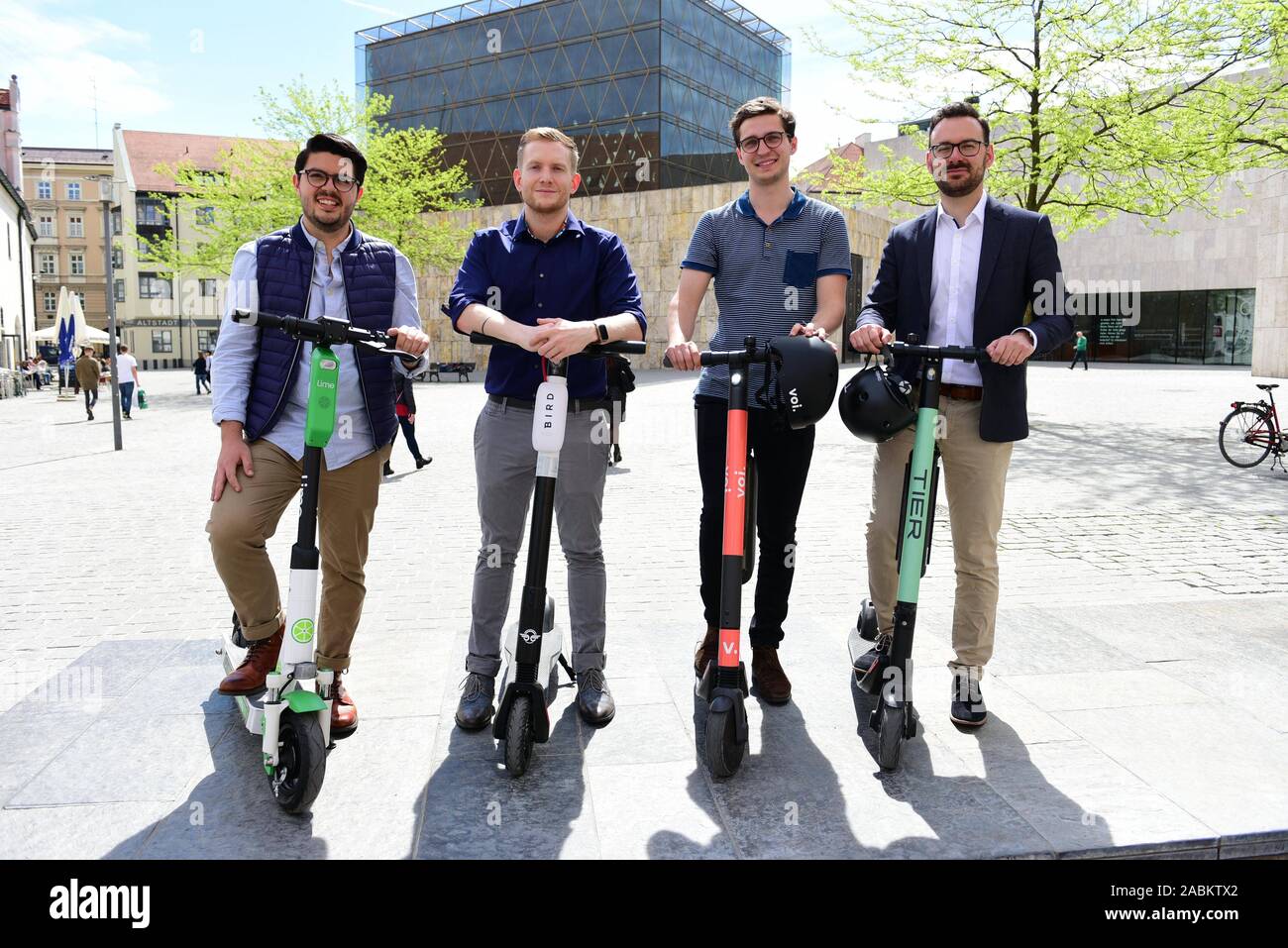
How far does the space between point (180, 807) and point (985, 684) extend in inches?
125

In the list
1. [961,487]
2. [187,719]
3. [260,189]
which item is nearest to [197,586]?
[187,719]

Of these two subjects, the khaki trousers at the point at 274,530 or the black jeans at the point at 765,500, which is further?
the black jeans at the point at 765,500

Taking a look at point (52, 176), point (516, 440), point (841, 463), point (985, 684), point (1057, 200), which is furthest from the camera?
point (52, 176)

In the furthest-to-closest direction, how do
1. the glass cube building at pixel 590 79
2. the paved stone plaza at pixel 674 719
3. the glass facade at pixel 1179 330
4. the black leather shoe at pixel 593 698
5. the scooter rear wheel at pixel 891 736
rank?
the glass cube building at pixel 590 79 → the glass facade at pixel 1179 330 → the black leather shoe at pixel 593 698 → the scooter rear wheel at pixel 891 736 → the paved stone plaza at pixel 674 719

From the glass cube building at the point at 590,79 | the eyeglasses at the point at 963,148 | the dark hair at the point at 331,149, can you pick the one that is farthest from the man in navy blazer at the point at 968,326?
the glass cube building at the point at 590,79

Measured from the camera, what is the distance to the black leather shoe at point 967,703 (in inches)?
142

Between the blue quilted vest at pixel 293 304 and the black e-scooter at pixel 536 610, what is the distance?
1.64 feet

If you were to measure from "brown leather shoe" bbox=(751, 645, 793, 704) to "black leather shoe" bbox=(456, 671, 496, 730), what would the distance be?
1.10 meters

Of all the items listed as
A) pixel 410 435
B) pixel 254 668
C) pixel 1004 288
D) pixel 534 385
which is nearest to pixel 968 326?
pixel 1004 288

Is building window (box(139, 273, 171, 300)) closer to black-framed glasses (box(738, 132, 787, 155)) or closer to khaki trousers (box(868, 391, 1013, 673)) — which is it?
black-framed glasses (box(738, 132, 787, 155))

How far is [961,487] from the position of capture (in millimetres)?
3723

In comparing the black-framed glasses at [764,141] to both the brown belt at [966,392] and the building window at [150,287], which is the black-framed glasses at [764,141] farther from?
the building window at [150,287]
